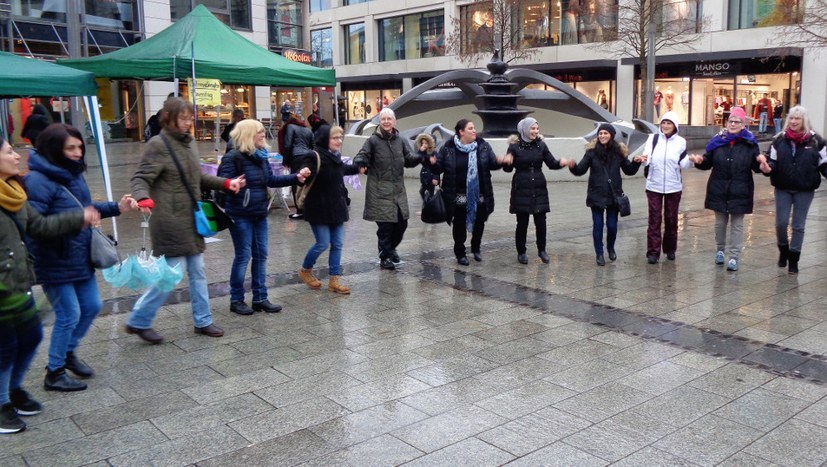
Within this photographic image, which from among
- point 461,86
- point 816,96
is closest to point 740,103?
point 816,96

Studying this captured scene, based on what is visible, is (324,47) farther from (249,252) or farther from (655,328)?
(655,328)

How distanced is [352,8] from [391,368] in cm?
4544

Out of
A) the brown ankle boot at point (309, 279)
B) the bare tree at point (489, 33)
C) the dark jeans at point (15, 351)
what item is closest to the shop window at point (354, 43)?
the bare tree at point (489, 33)

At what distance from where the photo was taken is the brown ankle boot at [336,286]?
23.3 feet

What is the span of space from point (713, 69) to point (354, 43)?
948 inches

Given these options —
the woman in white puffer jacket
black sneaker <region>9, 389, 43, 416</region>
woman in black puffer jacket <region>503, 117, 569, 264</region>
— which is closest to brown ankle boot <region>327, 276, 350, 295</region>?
woman in black puffer jacket <region>503, 117, 569, 264</region>

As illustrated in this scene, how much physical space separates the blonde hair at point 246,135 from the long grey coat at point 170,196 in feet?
2.05

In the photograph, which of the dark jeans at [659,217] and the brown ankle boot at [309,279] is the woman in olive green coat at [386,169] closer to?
the brown ankle boot at [309,279]

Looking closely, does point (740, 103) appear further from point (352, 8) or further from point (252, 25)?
point (352, 8)

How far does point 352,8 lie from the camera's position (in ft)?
156

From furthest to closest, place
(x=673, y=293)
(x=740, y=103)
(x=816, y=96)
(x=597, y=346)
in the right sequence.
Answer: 1. (x=740, y=103)
2. (x=816, y=96)
3. (x=673, y=293)
4. (x=597, y=346)

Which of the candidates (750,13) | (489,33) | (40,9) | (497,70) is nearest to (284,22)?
(489,33)

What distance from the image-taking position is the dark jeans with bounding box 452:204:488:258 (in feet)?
27.3

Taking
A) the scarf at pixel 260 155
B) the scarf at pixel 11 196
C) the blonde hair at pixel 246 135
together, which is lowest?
the scarf at pixel 11 196
